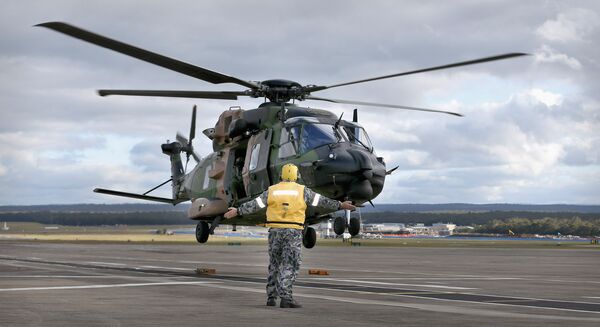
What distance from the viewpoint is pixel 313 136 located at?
23.1m

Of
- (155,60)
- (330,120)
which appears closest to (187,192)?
(330,120)

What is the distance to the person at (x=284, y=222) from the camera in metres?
13.0

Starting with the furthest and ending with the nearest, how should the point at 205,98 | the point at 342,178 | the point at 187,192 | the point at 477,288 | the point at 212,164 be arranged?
1. the point at 187,192
2. the point at 212,164
3. the point at 205,98
4. the point at 342,178
5. the point at 477,288

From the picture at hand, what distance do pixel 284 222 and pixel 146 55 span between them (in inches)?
303

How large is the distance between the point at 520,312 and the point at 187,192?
20.6 meters

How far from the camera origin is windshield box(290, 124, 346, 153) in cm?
2288

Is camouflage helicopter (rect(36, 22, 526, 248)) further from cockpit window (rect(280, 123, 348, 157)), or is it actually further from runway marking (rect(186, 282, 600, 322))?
runway marking (rect(186, 282, 600, 322))

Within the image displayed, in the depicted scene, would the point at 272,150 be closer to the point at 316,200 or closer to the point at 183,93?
the point at 183,93

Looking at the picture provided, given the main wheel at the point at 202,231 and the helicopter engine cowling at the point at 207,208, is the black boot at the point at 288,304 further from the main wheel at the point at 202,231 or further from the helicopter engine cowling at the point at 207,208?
the main wheel at the point at 202,231

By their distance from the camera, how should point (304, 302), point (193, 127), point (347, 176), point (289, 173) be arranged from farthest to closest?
1. point (193, 127)
2. point (347, 176)
3. point (304, 302)
4. point (289, 173)

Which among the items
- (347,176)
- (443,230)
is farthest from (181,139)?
(443,230)

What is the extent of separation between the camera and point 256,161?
24.9 metres

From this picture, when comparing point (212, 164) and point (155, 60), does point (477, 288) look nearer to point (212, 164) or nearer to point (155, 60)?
point (155, 60)

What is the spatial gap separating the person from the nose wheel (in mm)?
8830
